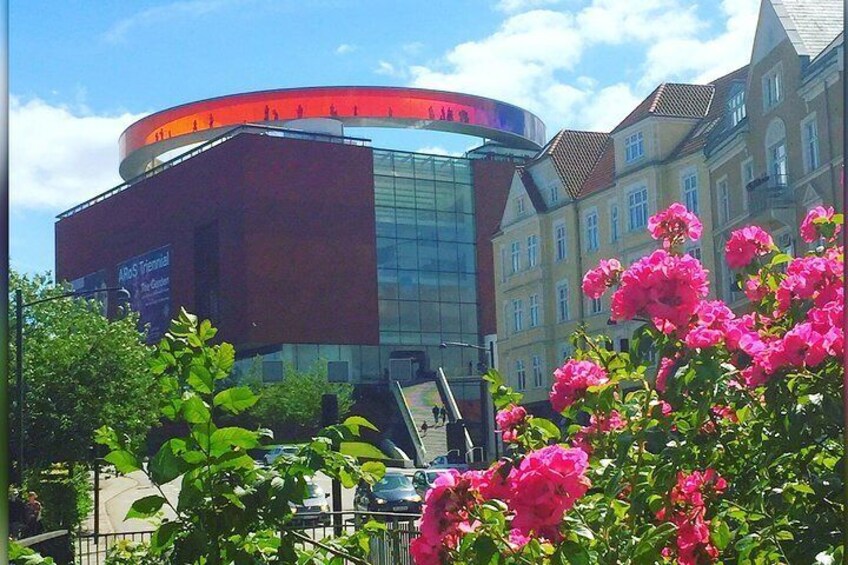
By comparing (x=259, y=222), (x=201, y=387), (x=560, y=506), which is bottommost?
(x=560, y=506)

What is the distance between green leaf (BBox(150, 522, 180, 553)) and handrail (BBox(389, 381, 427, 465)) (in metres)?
56.2

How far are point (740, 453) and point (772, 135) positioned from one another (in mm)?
29458

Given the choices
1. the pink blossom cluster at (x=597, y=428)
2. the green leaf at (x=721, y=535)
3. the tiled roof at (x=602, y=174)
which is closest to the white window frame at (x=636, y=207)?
the tiled roof at (x=602, y=174)

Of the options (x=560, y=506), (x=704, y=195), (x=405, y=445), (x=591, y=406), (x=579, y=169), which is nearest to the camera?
(x=560, y=506)

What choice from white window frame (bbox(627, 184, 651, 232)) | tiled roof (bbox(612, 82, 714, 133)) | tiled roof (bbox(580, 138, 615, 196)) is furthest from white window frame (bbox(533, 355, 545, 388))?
tiled roof (bbox(612, 82, 714, 133))

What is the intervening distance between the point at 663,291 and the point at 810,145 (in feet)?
87.8

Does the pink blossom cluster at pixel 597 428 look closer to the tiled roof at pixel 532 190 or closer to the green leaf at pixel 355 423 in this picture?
the green leaf at pixel 355 423

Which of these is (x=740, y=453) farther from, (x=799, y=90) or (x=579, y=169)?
(x=579, y=169)

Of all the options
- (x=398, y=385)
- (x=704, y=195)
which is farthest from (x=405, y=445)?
(x=704, y=195)

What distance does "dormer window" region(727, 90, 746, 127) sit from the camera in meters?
35.3

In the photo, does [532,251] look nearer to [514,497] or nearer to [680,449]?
[680,449]

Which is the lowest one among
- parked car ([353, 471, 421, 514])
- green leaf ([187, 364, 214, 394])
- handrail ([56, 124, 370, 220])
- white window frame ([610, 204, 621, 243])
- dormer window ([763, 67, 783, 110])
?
parked car ([353, 471, 421, 514])

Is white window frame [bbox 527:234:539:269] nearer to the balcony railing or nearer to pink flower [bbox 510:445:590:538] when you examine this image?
the balcony railing

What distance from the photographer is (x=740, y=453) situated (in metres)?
4.15
